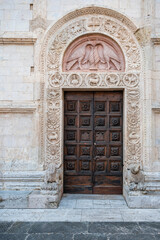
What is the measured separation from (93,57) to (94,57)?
0.03 meters

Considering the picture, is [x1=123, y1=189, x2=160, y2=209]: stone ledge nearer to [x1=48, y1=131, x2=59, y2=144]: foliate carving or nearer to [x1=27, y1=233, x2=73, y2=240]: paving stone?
[x1=27, y1=233, x2=73, y2=240]: paving stone

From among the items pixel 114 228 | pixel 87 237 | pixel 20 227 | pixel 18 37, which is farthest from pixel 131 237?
pixel 18 37

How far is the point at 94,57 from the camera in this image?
6.00m

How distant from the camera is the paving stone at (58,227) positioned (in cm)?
399

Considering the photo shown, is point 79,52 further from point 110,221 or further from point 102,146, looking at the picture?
point 110,221

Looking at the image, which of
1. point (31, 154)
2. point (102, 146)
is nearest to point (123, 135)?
point (102, 146)

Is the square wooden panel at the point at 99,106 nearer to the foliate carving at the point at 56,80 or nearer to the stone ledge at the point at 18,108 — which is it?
the foliate carving at the point at 56,80

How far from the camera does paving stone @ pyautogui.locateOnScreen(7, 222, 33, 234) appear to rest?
13.1 ft

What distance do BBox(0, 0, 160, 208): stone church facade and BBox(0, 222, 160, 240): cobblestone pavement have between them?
144 cm

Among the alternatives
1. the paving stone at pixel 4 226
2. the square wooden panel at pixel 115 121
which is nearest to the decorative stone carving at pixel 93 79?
the square wooden panel at pixel 115 121

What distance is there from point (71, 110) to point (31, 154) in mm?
1702

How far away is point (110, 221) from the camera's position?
4355mm

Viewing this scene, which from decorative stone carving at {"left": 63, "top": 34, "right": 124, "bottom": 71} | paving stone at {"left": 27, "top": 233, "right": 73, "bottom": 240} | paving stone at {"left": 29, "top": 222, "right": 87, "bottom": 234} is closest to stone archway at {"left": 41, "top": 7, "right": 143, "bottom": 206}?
decorative stone carving at {"left": 63, "top": 34, "right": 124, "bottom": 71}

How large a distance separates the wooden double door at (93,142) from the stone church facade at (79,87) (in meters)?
0.03
